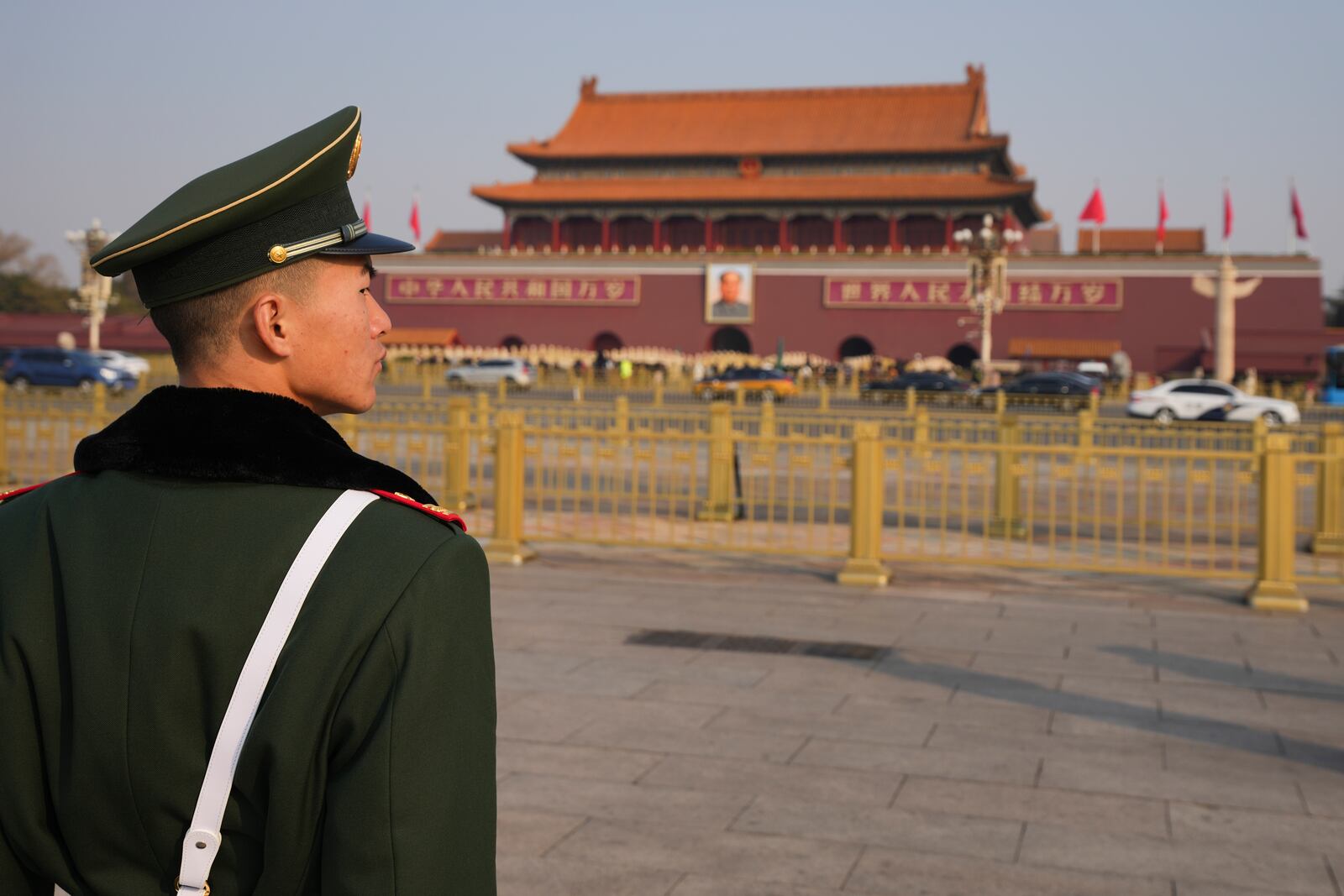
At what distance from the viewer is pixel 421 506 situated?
132cm

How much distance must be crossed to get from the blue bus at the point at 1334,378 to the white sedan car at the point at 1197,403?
273 inches

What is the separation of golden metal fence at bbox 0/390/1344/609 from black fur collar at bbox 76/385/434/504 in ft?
21.8

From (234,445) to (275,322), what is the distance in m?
0.14

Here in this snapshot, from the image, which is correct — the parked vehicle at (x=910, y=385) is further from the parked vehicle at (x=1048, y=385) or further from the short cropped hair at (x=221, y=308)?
the short cropped hair at (x=221, y=308)

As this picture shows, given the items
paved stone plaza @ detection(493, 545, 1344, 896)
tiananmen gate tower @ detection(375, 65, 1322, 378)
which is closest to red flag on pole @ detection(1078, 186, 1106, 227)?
tiananmen gate tower @ detection(375, 65, 1322, 378)

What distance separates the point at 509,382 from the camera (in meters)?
34.1

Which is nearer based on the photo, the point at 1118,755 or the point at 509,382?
the point at 1118,755

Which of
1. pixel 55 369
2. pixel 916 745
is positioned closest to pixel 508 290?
pixel 55 369

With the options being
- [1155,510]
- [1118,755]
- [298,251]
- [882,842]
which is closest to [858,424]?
[1118,755]

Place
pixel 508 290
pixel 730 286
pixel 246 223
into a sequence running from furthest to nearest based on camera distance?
pixel 508 290, pixel 730 286, pixel 246 223

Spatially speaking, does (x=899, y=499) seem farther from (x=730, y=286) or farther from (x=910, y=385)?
(x=730, y=286)

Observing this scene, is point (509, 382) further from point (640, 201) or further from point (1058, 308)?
point (1058, 308)

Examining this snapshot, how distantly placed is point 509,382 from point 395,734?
33165 mm

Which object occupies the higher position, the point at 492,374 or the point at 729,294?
the point at 729,294
